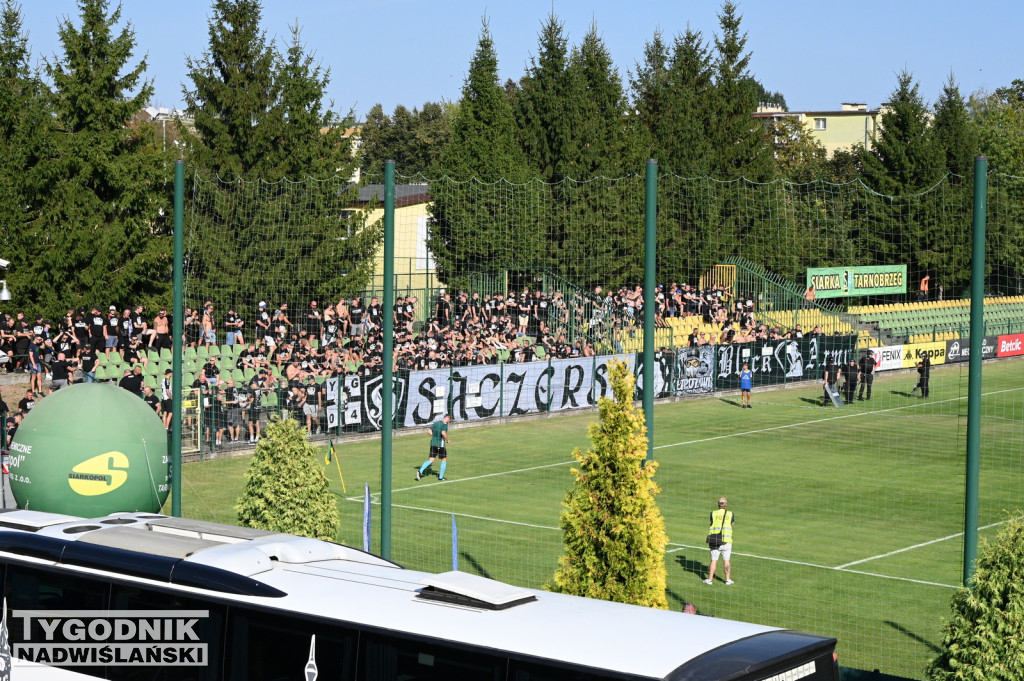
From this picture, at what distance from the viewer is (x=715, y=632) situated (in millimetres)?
7352

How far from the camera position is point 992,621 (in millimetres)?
8984

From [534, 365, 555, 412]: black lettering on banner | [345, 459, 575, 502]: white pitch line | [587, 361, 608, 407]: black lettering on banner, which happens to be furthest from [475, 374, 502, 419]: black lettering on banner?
[345, 459, 575, 502]: white pitch line

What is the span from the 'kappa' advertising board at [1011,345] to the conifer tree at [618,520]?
59.4ft

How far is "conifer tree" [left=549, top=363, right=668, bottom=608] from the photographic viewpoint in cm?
1038

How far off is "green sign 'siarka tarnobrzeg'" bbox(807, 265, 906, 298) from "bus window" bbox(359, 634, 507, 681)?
54.5 ft

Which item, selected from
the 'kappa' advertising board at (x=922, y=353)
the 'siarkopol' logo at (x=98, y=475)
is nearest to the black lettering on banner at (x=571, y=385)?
the 'kappa' advertising board at (x=922, y=353)

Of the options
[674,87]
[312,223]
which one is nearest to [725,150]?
[674,87]

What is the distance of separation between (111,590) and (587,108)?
146 ft

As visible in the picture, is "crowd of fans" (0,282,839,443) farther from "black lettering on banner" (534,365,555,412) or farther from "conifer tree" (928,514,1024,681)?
"conifer tree" (928,514,1024,681)

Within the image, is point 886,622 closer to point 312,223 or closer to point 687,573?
point 687,573

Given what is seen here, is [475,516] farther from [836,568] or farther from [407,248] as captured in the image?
[407,248]

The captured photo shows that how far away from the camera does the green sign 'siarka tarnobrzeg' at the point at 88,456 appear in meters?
14.0

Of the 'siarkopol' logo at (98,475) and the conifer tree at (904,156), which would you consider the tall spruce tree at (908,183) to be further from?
the 'siarkopol' logo at (98,475)

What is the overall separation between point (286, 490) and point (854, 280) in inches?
574
